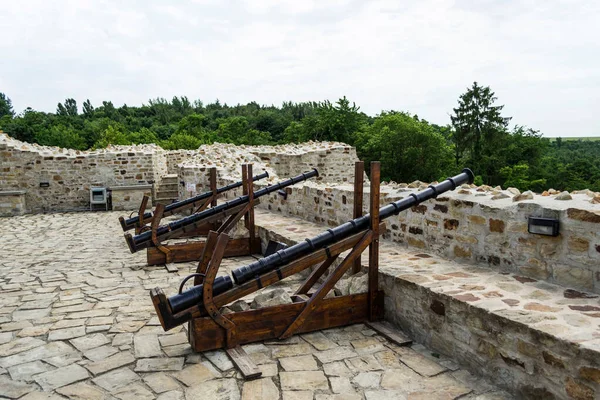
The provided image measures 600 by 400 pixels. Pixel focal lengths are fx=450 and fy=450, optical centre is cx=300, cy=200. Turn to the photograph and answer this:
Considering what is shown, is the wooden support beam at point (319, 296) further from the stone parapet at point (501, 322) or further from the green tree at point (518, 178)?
the green tree at point (518, 178)

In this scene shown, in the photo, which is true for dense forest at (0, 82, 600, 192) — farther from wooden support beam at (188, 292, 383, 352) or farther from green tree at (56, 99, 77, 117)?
wooden support beam at (188, 292, 383, 352)

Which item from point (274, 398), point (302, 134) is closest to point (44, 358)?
point (274, 398)

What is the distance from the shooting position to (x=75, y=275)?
5.60m

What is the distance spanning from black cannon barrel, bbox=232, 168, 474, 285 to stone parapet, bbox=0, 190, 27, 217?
10546 mm

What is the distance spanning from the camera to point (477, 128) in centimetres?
3428

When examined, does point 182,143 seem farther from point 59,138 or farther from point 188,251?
point 188,251

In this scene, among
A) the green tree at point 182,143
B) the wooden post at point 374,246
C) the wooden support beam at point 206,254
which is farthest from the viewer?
the green tree at point 182,143

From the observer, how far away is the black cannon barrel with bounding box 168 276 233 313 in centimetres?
313

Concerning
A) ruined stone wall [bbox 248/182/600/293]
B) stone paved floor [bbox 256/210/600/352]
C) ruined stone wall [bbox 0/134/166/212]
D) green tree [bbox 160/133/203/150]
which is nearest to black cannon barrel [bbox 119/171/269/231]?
ruined stone wall [bbox 248/182/600/293]

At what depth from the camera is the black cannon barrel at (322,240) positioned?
3.36 m

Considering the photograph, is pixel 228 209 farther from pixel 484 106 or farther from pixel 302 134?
pixel 484 106

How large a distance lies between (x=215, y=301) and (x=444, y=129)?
135 ft

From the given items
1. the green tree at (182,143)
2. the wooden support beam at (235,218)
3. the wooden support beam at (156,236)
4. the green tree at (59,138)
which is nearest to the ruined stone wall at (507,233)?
the wooden support beam at (235,218)

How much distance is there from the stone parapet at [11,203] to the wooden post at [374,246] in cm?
1091
